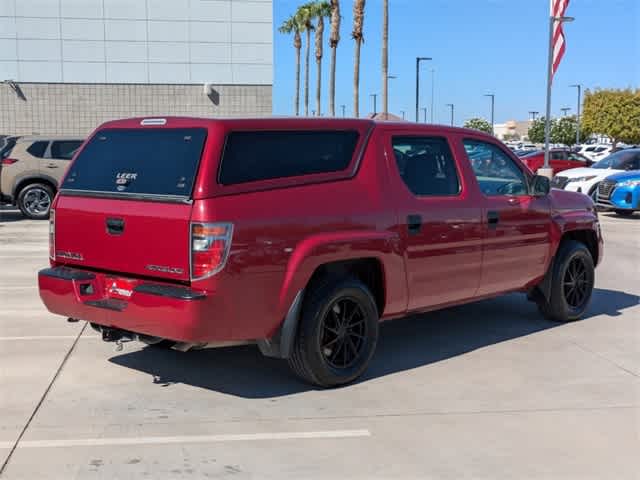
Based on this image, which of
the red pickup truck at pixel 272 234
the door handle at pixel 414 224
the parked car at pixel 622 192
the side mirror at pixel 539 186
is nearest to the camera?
the red pickup truck at pixel 272 234

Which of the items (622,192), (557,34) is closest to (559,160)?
(557,34)

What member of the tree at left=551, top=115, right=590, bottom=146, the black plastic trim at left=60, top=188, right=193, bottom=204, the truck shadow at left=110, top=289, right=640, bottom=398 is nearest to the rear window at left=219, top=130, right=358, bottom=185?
the black plastic trim at left=60, top=188, right=193, bottom=204

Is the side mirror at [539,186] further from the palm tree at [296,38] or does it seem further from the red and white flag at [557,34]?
the palm tree at [296,38]

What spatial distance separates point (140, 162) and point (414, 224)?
6.73 feet

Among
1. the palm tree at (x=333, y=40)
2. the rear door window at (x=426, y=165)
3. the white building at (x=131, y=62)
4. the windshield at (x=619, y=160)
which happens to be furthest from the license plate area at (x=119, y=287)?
the palm tree at (x=333, y=40)

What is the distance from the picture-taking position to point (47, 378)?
19.7ft

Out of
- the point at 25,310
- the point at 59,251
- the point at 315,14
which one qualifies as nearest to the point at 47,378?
the point at 59,251

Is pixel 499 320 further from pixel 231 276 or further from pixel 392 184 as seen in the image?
pixel 231 276

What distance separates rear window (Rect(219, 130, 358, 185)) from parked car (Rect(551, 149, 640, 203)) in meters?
15.3

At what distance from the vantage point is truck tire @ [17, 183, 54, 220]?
17.8m

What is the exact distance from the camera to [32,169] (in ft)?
57.9

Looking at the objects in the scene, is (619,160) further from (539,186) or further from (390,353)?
(390,353)

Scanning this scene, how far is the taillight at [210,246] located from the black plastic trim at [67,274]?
3.28ft

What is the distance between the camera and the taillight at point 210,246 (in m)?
5.01
